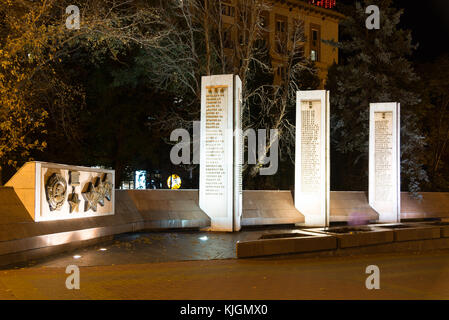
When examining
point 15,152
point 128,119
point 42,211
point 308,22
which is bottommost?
point 42,211

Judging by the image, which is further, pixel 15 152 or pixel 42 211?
pixel 15 152

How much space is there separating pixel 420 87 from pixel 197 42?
1765 cm

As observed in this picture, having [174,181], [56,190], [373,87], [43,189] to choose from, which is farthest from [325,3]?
[43,189]

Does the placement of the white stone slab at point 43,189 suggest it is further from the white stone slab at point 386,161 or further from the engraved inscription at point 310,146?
the white stone slab at point 386,161

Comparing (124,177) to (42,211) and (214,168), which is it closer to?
(214,168)

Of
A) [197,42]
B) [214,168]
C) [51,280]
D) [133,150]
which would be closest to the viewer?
[51,280]

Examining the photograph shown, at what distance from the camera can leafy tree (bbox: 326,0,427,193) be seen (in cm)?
3134

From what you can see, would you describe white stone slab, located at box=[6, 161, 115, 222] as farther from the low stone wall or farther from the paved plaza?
the paved plaza

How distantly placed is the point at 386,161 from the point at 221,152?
28.3 ft

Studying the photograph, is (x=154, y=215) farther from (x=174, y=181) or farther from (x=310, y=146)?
(x=174, y=181)

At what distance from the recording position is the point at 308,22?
186 feet

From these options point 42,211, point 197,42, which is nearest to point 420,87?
point 197,42

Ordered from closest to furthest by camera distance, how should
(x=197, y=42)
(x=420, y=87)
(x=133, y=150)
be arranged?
(x=197, y=42), (x=133, y=150), (x=420, y=87)
